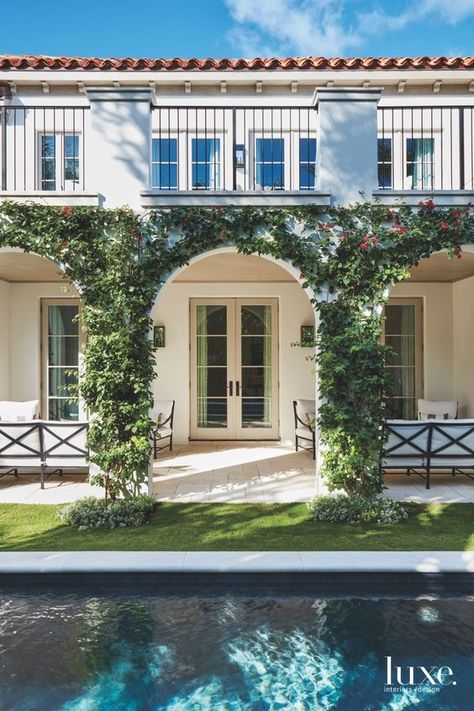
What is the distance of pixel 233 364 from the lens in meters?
11.8

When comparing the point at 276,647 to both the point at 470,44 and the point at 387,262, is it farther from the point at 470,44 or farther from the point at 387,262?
the point at 470,44

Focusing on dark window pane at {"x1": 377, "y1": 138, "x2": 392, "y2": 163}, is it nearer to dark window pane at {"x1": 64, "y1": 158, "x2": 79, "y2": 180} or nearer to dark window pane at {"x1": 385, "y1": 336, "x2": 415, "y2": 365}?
dark window pane at {"x1": 385, "y1": 336, "x2": 415, "y2": 365}

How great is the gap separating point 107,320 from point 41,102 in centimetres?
648

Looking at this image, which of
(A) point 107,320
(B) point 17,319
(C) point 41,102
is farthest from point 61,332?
(A) point 107,320

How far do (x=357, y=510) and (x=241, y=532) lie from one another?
1474 millimetres

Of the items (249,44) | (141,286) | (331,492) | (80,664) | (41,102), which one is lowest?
(80,664)

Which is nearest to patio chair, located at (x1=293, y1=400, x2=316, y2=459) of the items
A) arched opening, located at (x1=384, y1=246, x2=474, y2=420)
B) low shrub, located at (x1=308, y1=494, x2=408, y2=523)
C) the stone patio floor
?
the stone patio floor

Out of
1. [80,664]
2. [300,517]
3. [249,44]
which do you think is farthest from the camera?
[249,44]

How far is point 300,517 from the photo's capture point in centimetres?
641

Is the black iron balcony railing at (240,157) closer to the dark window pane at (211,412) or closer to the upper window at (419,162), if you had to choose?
the upper window at (419,162)

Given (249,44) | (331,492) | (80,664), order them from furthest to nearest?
(249,44)
(331,492)
(80,664)

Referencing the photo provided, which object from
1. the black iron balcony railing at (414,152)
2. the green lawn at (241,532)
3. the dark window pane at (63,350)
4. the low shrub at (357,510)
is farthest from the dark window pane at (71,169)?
the low shrub at (357,510)

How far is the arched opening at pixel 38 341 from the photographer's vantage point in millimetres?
11148

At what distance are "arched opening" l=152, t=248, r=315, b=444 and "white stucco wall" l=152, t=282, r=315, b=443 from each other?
2cm
